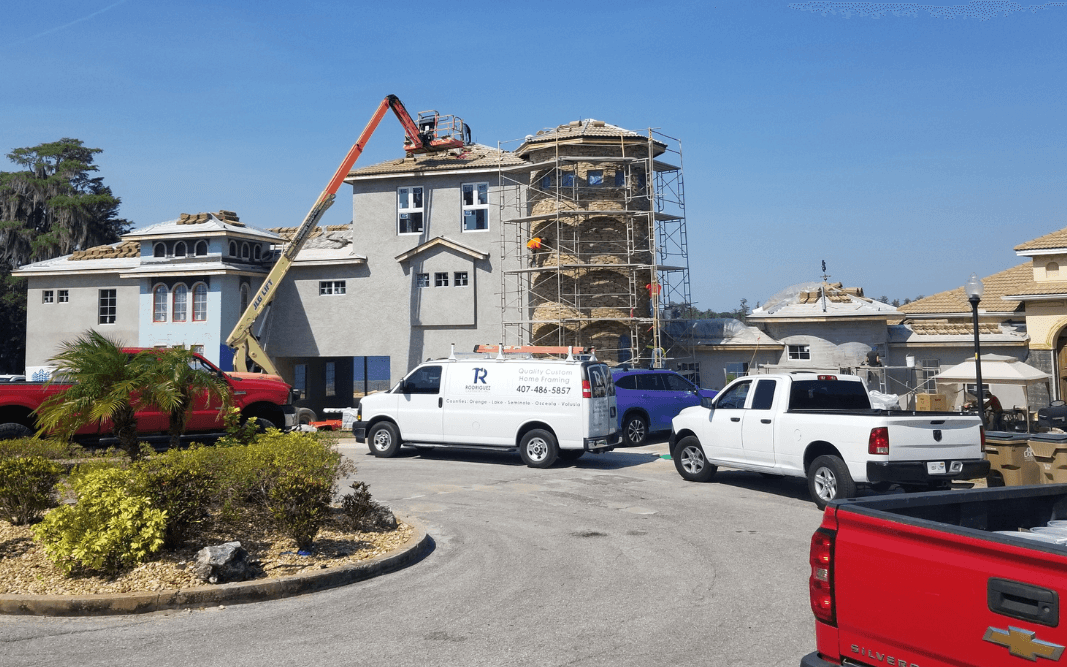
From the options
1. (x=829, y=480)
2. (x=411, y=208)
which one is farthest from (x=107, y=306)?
(x=829, y=480)

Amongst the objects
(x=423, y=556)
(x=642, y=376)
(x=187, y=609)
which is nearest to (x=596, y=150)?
(x=642, y=376)

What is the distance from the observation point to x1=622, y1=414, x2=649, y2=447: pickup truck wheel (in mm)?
19312

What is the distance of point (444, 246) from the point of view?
3106cm

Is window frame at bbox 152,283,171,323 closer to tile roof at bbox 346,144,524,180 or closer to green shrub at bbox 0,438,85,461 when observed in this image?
tile roof at bbox 346,144,524,180

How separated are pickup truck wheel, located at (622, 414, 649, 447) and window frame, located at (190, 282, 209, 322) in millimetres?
20572

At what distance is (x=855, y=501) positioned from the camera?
4234 millimetres

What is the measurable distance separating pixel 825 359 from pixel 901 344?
9.14 ft

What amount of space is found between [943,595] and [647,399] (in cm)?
1620

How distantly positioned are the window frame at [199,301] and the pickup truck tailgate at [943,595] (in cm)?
3207

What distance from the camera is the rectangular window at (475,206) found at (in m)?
31.1

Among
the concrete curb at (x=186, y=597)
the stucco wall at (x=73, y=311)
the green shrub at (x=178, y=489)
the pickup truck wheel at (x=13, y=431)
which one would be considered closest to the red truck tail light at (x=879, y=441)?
the concrete curb at (x=186, y=597)

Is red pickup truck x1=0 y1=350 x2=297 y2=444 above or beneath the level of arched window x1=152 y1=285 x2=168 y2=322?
beneath

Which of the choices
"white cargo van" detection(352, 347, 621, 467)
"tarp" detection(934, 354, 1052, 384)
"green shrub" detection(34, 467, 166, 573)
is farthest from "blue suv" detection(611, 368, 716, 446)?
"green shrub" detection(34, 467, 166, 573)

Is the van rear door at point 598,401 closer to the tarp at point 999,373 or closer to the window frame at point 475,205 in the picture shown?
the tarp at point 999,373
